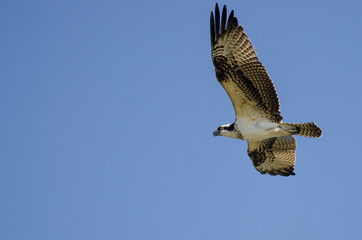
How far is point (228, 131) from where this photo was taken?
10781mm

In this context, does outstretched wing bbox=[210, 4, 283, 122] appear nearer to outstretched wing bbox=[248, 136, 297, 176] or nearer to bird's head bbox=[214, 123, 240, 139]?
bird's head bbox=[214, 123, 240, 139]

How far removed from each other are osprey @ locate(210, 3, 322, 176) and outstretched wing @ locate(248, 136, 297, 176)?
614 mm

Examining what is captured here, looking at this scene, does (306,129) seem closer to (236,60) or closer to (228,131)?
(228,131)

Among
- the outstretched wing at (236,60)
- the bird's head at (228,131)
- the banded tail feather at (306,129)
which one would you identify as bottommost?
the banded tail feather at (306,129)

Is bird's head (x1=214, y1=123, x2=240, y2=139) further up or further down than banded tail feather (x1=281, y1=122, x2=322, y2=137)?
further up

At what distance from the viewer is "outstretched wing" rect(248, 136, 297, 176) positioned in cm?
1155

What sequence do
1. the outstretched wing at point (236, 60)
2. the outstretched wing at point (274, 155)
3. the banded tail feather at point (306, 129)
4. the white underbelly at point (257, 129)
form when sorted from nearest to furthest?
the outstretched wing at point (236, 60), the banded tail feather at point (306, 129), the white underbelly at point (257, 129), the outstretched wing at point (274, 155)

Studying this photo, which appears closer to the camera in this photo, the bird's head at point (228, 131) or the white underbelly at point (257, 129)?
the white underbelly at point (257, 129)

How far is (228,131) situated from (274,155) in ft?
4.93

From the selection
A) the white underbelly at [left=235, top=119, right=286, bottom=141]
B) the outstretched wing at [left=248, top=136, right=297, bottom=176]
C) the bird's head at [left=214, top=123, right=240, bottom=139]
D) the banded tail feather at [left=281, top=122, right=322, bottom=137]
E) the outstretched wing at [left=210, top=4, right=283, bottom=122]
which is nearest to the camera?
the outstretched wing at [left=210, top=4, right=283, bottom=122]

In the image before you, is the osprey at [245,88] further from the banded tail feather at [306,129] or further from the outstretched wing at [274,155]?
the outstretched wing at [274,155]

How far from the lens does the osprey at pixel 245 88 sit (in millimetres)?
9906

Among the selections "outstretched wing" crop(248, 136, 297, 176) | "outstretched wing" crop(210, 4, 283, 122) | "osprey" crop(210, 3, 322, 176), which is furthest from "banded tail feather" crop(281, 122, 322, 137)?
"outstretched wing" crop(248, 136, 297, 176)

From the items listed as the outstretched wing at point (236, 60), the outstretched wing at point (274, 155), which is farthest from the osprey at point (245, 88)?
the outstretched wing at point (274, 155)
